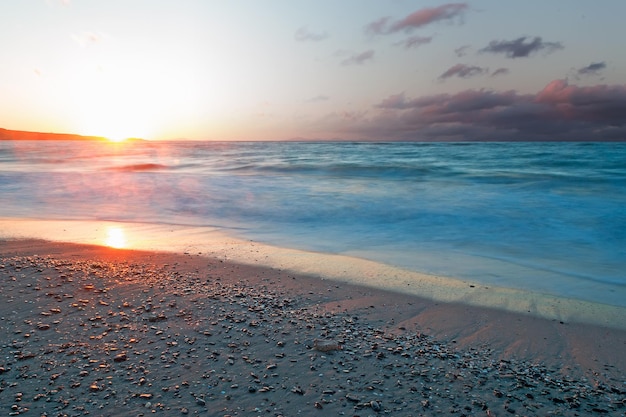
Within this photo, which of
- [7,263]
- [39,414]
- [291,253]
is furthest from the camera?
[291,253]

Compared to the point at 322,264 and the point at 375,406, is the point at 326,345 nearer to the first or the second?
the point at 375,406

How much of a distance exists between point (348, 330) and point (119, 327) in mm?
1897

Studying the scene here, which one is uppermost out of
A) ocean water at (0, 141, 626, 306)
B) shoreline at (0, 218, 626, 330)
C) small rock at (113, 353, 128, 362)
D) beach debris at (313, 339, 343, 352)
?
small rock at (113, 353, 128, 362)

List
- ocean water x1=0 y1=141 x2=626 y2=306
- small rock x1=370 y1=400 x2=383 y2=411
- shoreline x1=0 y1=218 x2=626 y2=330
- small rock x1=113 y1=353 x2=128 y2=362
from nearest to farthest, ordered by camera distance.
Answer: small rock x1=370 y1=400 x2=383 y2=411, small rock x1=113 y1=353 x2=128 y2=362, shoreline x1=0 y1=218 x2=626 y2=330, ocean water x1=0 y1=141 x2=626 y2=306

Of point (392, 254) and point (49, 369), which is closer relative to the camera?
point (49, 369)

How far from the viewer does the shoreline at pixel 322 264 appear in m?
4.61

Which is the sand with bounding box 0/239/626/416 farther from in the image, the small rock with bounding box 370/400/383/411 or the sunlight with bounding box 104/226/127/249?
the sunlight with bounding box 104/226/127/249

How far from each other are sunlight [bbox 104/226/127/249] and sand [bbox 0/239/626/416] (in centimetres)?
195

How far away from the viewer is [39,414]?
8.30ft

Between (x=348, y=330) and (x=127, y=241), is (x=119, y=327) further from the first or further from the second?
(x=127, y=241)

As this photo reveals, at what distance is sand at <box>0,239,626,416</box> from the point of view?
8.91 ft

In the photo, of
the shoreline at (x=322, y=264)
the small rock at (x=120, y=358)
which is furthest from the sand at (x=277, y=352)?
the shoreline at (x=322, y=264)

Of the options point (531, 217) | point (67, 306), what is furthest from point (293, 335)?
point (531, 217)

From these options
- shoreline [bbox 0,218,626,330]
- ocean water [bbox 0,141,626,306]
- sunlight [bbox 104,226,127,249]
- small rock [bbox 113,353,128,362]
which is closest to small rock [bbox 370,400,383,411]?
small rock [bbox 113,353,128,362]
